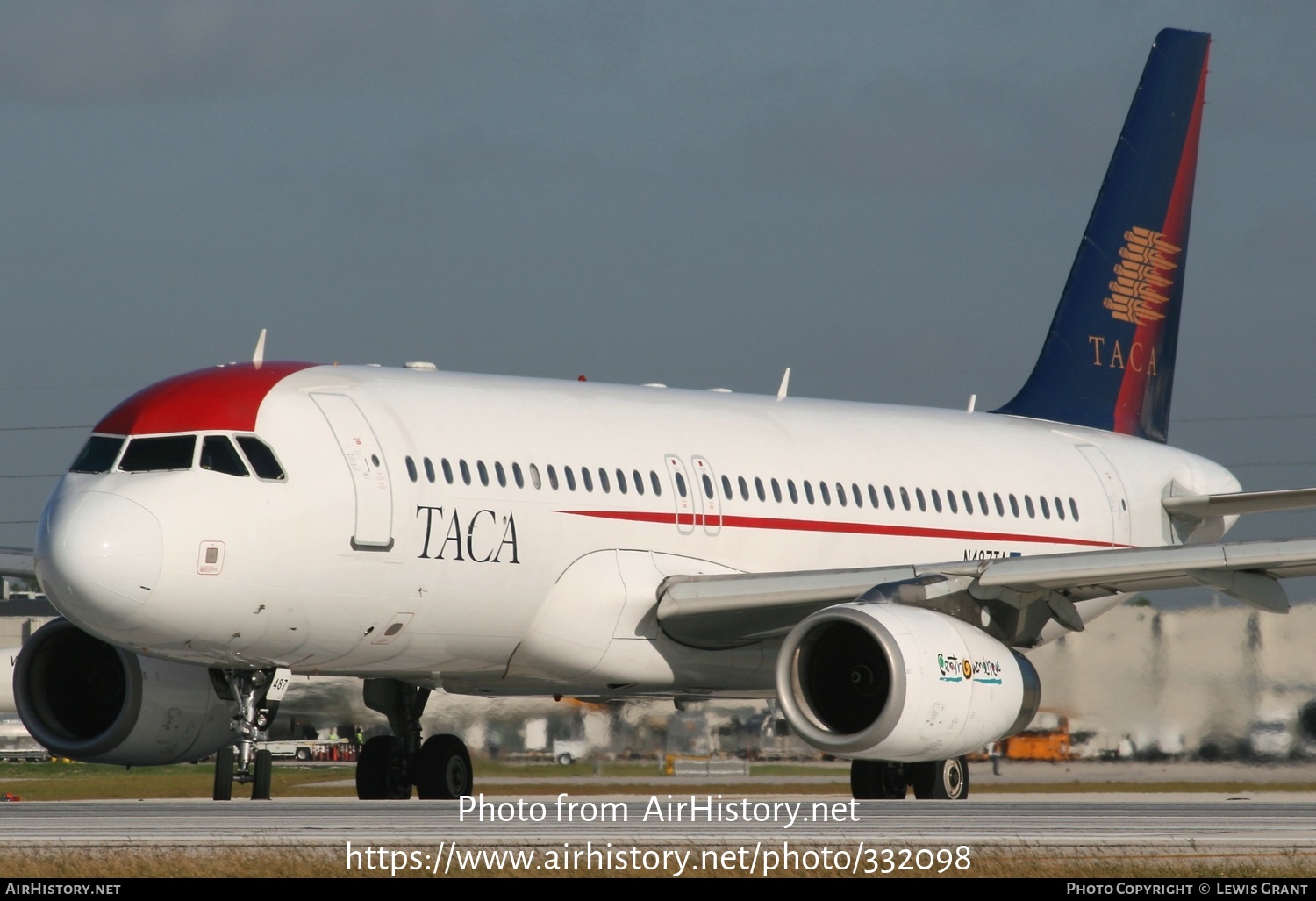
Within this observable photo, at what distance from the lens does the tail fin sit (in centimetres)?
2508

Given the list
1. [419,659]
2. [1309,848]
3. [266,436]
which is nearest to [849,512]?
[419,659]

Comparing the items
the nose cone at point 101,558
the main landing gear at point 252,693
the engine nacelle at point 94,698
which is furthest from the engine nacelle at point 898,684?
the engine nacelle at point 94,698

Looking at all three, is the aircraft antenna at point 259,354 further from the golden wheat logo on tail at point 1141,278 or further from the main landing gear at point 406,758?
the golden wheat logo on tail at point 1141,278

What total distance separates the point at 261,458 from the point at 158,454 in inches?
29.8

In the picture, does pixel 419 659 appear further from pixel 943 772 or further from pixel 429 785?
pixel 943 772

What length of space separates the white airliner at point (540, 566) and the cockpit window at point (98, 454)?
4cm

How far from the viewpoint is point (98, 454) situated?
→ 1560 cm

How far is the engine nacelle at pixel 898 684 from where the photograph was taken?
51.6ft

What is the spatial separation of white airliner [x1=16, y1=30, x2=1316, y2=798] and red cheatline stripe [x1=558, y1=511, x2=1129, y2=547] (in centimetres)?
3

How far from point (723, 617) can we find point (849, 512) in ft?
9.18

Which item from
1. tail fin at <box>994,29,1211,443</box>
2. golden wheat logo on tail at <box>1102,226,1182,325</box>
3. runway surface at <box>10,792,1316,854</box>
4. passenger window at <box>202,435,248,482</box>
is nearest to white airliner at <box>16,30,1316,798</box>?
passenger window at <box>202,435,248,482</box>

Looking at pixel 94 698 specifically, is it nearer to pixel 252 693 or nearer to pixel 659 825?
pixel 252 693

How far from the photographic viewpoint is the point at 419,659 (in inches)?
669

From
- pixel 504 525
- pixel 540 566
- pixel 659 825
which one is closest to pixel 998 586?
pixel 540 566
